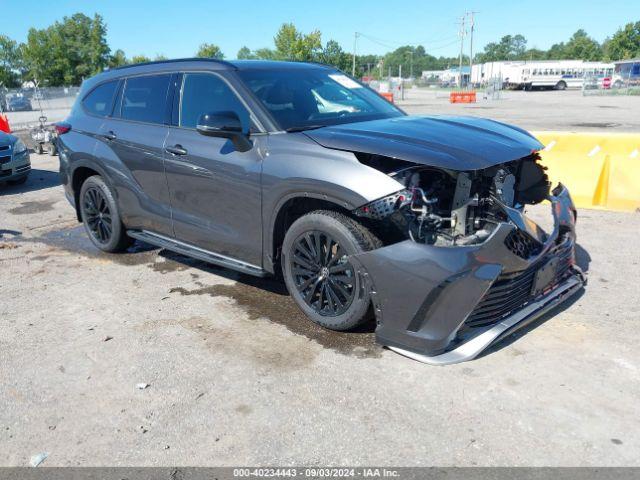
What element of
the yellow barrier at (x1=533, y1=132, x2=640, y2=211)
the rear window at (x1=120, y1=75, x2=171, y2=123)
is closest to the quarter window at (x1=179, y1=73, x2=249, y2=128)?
the rear window at (x1=120, y1=75, x2=171, y2=123)

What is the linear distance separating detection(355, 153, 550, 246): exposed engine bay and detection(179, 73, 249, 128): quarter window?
1258 millimetres

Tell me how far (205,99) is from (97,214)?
7.13 ft

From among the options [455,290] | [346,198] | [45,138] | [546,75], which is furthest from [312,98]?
[546,75]

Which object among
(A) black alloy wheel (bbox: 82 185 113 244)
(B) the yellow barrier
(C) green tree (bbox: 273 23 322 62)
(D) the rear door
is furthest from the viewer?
(C) green tree (bbox: 273 23 322 62)

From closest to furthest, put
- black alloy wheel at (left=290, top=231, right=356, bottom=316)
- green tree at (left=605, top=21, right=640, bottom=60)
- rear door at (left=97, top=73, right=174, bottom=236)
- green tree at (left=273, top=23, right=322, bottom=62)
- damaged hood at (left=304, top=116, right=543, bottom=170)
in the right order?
damaged hood at (left=304, top=116, right=543, bottom=170)
black alloy wheel at (left=290, top=231, right=356, bottom=316)
rear door at (left=97, top=73, right=174, bottom=236)
green tree at (left=273, top=23, right=322, bottom=62)
green tree at (left=605, top=21, right=640, bottom=60)

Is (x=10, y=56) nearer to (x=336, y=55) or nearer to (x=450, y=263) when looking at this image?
(x=336, y=55)

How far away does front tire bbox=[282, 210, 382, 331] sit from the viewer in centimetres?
356

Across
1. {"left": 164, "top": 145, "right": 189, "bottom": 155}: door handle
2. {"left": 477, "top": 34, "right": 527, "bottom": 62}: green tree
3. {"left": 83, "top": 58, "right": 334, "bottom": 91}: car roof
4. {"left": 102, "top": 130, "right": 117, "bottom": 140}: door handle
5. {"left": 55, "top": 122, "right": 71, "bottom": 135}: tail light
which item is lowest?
{"left": 164, "top": 145, "right": 189, "bottom": 155}: door handle

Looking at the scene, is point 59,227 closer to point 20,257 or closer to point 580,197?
point 20,257

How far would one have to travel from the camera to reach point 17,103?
31.5 m

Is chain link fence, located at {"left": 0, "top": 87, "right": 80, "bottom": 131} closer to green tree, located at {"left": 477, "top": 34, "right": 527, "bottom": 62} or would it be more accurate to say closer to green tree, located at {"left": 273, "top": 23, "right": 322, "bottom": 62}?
green tree, located at {"left": 273, "top": 23, "right": 322, "bottom": 62}

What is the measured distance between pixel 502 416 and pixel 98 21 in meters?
99.1

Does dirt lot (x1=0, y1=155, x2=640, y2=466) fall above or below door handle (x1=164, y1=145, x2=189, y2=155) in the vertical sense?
below

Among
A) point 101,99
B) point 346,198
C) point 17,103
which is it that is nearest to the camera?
point 346,198
